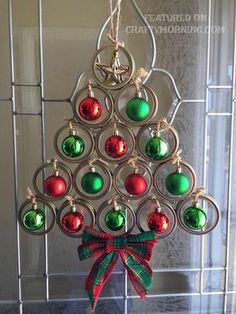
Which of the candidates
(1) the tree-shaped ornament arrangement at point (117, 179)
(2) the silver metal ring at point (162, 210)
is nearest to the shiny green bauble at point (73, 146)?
(1) the tree-shaped ornament arrangement at point (117, 179)

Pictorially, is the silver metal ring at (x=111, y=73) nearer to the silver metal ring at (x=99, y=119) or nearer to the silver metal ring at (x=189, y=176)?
the silver metal ring at (x=99, y=119)

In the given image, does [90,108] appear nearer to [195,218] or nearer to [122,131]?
[122,131]

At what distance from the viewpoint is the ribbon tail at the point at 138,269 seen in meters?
0.61

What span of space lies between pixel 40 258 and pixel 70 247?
5 centimetres

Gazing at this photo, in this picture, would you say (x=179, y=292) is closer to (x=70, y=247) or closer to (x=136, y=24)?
(x=70, y=247)

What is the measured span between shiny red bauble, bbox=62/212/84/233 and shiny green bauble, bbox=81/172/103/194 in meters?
Answer: 0.04

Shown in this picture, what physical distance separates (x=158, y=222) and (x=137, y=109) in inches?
5.7

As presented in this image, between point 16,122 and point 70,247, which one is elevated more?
point 16,122

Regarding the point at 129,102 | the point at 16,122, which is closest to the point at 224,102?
the point at 129,102

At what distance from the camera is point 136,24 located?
2.23 ft

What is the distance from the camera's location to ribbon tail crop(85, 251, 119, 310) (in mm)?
606

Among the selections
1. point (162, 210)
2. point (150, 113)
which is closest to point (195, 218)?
point (162, 210)

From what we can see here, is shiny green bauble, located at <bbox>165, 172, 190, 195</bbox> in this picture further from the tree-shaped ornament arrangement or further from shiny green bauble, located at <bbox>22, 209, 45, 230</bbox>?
shiny green bauble, located at <bbox>22, 209, 45, 230</bbox>

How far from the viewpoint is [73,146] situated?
1.88ft
